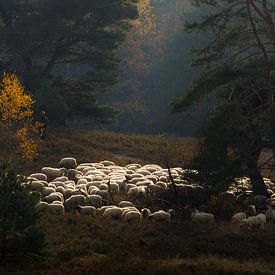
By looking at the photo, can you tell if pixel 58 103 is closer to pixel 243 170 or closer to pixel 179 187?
pixel 179 187

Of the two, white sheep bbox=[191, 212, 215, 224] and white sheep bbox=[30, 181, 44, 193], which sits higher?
white sheep bbox=[30, 181, 44, 193]

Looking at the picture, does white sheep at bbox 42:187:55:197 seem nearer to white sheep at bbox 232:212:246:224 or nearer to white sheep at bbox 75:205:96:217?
white sheep at bbox 75:205:96:217

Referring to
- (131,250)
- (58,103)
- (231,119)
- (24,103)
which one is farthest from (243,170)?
(58,103)

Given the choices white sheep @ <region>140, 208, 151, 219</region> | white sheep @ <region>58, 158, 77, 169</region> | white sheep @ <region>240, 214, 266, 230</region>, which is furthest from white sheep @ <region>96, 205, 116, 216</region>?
white sheep @ <region>58, 158, 77, 169</region>

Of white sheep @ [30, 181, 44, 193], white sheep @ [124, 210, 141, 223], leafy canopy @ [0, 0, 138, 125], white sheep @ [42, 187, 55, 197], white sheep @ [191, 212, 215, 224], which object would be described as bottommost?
white sheep @ [191, 212, 215, 224]

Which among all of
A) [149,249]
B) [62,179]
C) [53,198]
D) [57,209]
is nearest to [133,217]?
[149,249]

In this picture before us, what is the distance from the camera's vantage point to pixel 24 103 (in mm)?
29750

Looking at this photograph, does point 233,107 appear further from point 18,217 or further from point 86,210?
point 18,217

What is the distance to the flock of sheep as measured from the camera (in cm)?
1981

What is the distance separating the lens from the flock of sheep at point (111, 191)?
19.8 m

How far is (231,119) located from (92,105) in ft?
68.8

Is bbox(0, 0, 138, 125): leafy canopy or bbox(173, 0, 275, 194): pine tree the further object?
bbox(0, 0, 138, 125): leafy canopy

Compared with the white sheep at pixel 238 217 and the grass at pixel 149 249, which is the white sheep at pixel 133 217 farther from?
the white sheep at pixel 238 217

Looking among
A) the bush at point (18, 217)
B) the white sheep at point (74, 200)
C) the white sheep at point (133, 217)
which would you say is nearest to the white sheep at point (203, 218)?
the white sheep at point (133, 217)
